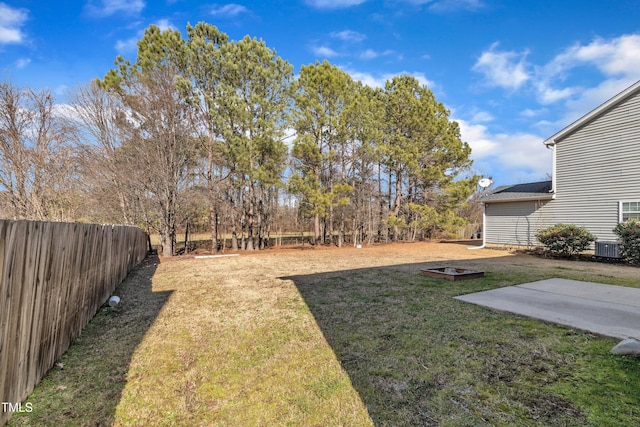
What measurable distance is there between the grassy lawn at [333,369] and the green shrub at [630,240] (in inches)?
306

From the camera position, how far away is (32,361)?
2107mm

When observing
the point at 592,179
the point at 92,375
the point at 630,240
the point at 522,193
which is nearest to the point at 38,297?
the point at 92,375

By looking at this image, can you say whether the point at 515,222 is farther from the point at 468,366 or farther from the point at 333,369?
the point at 333,369

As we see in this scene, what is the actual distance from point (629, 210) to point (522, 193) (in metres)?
3.40

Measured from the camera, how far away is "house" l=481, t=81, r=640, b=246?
9.48m

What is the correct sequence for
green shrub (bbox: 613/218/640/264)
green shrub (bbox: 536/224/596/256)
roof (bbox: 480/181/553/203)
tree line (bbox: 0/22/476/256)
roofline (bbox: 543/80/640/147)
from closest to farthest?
green shrub (bbox: 613/218/640/264), tree line (bbox: 0/22/476/256), green shrub (bbox: 536/224/596/256), roofline (bbox: 543/80/640/147), roof (bbox: 480/181/553/203)

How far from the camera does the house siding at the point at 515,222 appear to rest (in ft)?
38.3

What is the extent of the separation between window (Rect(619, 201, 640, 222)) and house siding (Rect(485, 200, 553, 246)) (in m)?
2.04

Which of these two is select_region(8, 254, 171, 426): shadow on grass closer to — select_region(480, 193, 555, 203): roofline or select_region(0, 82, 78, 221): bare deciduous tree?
select_region(0, 82, 78, 221): bare deciduous tree

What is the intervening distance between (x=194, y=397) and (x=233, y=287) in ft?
12.0

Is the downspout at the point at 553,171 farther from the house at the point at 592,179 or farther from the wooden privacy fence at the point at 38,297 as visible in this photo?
the wooden privacy fence at the point at 38,297

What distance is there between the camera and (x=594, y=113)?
10180 millimetres

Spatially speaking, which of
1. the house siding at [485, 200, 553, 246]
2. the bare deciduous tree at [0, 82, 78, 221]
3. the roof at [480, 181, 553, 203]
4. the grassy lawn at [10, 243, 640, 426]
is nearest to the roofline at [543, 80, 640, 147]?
the roof at [480, 181, 553, 203]

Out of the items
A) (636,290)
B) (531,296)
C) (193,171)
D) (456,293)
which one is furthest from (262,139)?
(636,290)
